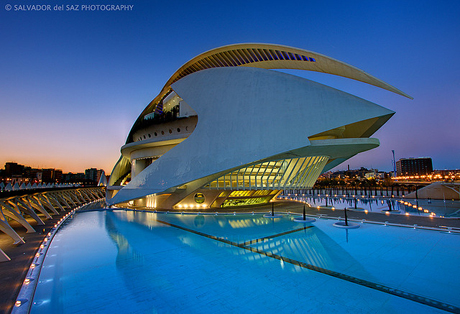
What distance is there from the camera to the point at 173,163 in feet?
48.7

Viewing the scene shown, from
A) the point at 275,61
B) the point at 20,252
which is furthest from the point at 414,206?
the point at 20,252

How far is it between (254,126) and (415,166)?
18155 centimetres

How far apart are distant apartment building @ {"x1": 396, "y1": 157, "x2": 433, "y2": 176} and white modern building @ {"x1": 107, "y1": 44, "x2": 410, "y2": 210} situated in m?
163

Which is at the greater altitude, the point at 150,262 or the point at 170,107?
the point at 170,107

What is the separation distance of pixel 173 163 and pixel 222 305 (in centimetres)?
1132

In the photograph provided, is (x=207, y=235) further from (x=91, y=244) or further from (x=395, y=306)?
(x=395, y=306)

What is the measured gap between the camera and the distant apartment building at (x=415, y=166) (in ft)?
474

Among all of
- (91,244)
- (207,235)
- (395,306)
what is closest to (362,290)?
(395,306)

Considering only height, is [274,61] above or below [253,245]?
above

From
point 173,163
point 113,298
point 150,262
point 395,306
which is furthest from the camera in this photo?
point 173,163

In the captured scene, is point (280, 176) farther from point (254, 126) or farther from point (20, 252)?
point (20, 252)

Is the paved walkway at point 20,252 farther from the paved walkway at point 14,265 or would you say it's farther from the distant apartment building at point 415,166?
the distant apartment building at point 415,166

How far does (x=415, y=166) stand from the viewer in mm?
149250

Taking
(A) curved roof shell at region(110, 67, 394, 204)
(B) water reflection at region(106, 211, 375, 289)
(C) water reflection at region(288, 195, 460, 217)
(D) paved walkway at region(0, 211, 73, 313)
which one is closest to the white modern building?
(A) curved roof shell at region(110, 67, 394, 204)
